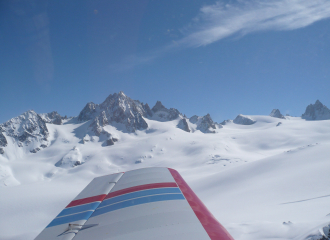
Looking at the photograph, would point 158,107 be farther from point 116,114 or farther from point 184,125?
point 116,114

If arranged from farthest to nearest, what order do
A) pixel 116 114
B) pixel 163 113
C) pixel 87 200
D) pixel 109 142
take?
pixel 163 113, pixel 116 114, pixel 109 142, pixel 87 200

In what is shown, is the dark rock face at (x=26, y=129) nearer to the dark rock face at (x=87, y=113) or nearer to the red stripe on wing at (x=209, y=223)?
the dark rock face at (x=87, y=113)

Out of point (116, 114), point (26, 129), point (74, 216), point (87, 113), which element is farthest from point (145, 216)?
point (87, 113)

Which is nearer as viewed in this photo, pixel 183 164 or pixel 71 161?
pixel 183 164

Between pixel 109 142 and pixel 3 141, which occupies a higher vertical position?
pixel 3 141

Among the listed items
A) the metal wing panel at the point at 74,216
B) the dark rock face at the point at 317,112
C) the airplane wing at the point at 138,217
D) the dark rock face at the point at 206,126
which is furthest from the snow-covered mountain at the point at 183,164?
the dark rock face at the point at 317,112

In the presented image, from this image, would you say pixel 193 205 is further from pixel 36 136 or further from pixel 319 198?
pixel 36 136

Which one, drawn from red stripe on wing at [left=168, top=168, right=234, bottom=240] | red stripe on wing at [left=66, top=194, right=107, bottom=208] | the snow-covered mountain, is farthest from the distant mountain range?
red stripe on wing at [left=168, top=168, right=234, bottom=240]

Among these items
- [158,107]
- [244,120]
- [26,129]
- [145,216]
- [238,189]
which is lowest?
[238,189]
